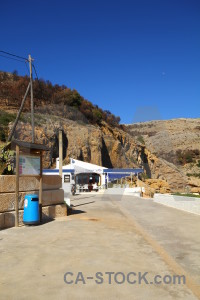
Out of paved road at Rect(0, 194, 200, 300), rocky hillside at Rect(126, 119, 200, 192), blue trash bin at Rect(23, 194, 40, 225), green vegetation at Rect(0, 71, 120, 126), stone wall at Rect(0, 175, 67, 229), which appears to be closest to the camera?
paved road at Rect(0, 194, 200, 300)

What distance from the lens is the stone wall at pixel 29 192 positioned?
29.2 feet

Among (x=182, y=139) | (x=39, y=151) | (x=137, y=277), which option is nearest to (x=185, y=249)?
(x=137, y=277)

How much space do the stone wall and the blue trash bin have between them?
28cm

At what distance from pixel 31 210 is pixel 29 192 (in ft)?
2.74

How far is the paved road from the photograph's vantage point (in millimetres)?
4134

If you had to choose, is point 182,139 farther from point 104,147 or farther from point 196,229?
point 196,229

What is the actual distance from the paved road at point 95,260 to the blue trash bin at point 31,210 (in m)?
0.30

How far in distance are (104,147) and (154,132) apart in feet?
207

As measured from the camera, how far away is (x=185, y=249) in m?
6.79

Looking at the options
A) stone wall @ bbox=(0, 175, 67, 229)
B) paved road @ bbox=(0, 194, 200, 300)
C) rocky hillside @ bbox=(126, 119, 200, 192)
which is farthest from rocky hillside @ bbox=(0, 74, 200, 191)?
paved road @ bbox=(0, 194, 200, 300)

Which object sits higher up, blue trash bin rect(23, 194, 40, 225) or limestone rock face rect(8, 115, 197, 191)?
limestone rock face rect(8, 115, 197, 191)

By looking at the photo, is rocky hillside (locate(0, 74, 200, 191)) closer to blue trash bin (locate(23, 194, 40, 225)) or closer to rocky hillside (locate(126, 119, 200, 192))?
rocky hillside (locate(126, 119, 200, 192))

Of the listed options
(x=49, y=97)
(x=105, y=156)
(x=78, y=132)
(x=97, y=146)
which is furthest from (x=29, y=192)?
(x=49, y=97)

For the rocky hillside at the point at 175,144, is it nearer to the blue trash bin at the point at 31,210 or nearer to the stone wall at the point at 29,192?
the stone wall at the point at 29,192
